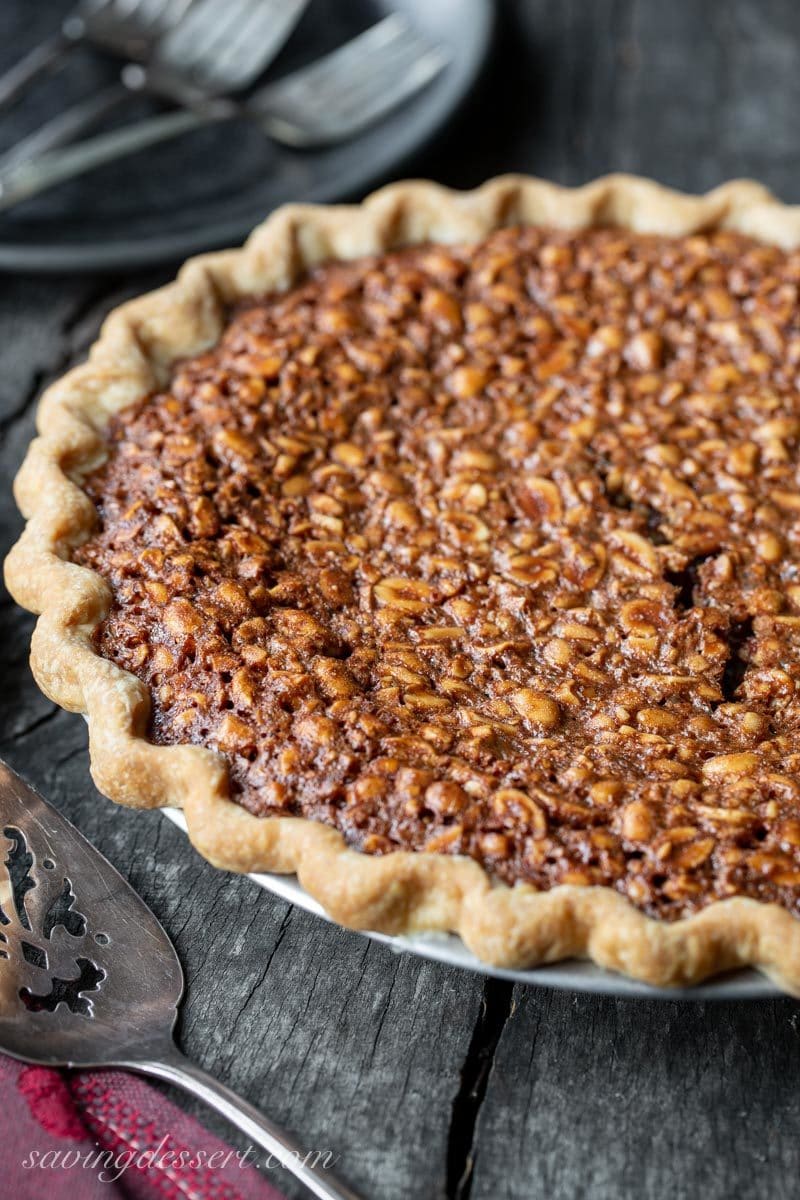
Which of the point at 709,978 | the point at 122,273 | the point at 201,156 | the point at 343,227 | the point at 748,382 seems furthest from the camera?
the point at 201,156

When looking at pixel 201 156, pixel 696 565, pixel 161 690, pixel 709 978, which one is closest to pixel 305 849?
pixel 161 690

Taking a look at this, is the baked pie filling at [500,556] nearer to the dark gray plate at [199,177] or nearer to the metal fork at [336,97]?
the dark gray plate at [199,177]

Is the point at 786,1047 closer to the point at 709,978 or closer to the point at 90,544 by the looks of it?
the point at 709,978

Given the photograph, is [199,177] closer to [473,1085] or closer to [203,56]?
[203,56]

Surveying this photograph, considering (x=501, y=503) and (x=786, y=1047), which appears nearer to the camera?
(x=786, y=1047)

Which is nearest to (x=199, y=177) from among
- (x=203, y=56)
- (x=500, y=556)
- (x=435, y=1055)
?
(x=203, y=56)

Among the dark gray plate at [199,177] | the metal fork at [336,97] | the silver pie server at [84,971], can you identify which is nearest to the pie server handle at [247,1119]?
the silver pie server at [84,971]
